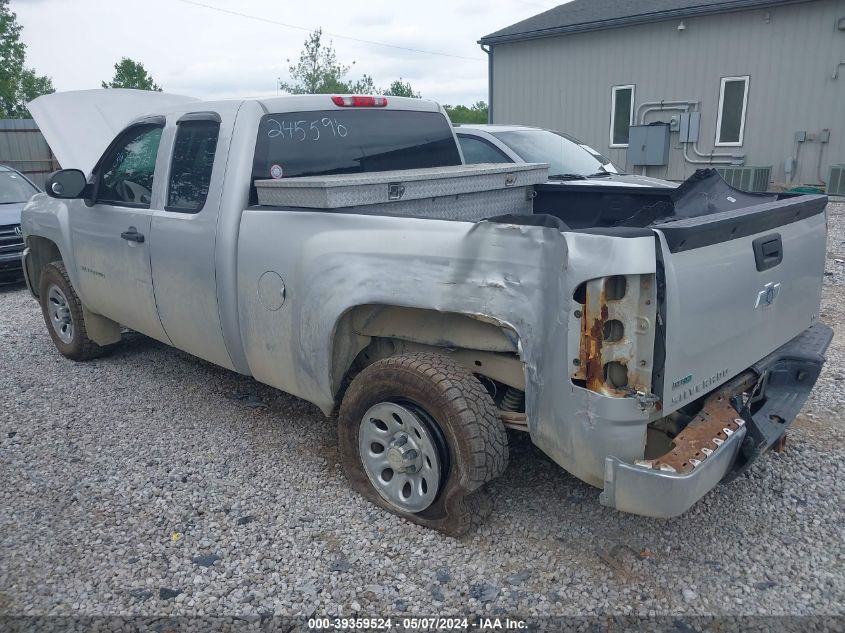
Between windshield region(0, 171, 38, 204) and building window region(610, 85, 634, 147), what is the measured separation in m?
12.7

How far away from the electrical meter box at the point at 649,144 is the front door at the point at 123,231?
44.6 ft

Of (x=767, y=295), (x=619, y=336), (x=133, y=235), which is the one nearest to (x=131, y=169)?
(x=133, y=235)

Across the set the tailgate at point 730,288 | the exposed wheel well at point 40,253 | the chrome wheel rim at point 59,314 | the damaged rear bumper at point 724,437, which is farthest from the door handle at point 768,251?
the exposed wheel well at point 40,253

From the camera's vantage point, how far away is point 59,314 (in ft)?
18.9

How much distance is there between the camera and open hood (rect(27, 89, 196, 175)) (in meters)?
7.82

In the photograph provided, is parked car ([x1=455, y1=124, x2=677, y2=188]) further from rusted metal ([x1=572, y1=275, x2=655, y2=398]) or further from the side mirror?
rusted metal ([x1=572, y1=275, x2=655, y2=398])

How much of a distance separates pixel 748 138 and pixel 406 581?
14853mm

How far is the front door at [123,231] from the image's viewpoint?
440cm

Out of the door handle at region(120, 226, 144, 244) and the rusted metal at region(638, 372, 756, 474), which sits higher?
the door handle at region(120, 226, 144, 244)

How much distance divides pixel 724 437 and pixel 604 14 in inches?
635

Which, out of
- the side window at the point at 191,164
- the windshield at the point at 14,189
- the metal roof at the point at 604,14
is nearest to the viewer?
the side window at the point at 191,164

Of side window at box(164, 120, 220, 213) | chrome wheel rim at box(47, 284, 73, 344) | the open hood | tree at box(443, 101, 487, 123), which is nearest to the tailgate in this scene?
side window at box(164, 120, 220, 213)

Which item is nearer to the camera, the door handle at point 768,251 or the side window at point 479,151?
the door handle at point 768,251

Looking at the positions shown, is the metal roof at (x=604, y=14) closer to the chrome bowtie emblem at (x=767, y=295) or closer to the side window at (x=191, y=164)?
the chrome bowtie emblem at (x=767, y=295)
